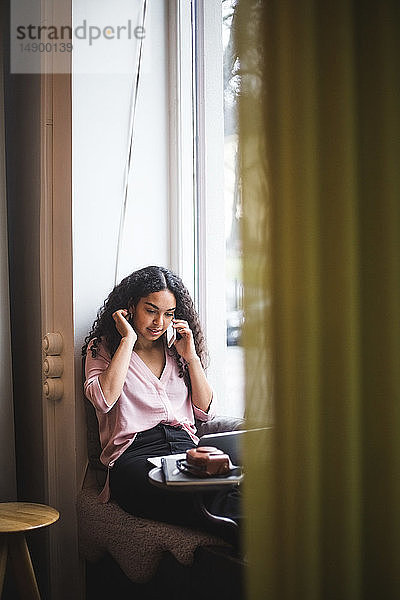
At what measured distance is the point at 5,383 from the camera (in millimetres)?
2504

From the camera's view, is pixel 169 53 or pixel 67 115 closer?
pixel 67 115

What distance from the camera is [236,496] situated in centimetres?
169

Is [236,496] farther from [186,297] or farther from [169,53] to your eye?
[169,53]

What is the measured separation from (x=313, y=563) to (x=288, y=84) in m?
0.68

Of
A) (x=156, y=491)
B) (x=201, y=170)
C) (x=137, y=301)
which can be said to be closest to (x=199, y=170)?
(x=201, y=170)

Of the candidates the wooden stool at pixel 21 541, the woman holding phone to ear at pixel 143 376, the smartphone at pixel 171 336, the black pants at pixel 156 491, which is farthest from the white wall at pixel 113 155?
the wooden stool at pixel 21 541

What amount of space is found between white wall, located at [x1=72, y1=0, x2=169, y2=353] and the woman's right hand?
181 mm

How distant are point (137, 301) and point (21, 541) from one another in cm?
75

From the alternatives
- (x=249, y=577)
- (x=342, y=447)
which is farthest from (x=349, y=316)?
(x=249, y=577)

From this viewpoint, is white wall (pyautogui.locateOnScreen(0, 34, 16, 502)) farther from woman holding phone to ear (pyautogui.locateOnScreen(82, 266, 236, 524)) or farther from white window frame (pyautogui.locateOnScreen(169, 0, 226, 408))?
white window frame (pyautogui.locateOnScreen(169, 0, 226, 408))

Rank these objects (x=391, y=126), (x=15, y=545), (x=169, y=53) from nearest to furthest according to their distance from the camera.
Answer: (x=391, y=126), (x=15, y=545), (x=169, y=53)

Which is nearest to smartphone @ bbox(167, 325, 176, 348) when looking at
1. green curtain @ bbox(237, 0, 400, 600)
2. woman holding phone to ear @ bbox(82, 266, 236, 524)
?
woman holding phone to ear @ bbox(82, 266, 236, 524)

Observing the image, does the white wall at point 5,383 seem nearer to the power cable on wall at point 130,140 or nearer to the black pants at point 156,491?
the power cable on wall at point 130,140

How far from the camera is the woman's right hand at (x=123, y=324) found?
7.07 ft
